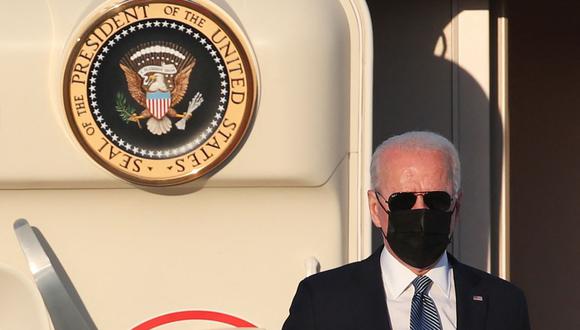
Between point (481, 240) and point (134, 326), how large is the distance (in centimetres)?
142

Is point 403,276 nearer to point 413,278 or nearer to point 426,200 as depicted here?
point 413,278

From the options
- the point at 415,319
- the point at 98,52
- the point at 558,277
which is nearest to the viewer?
the point at 415,319

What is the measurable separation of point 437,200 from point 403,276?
0.60ft

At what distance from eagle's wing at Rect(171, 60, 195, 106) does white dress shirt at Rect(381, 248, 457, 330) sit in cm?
78

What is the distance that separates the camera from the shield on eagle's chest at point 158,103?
3090mm

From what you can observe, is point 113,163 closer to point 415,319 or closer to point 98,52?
point 98,52

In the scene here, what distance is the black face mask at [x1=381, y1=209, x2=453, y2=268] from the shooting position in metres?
2.58

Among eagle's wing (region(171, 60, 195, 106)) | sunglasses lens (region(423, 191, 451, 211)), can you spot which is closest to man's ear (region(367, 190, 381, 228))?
sunglasses lens (region(423, 191, 451, 211))

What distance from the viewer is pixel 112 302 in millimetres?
3129

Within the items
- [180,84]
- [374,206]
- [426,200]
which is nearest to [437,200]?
[426,200]

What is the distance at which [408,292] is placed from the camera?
2.60 meters

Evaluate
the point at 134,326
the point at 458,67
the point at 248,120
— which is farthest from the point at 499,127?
the point at 134,326

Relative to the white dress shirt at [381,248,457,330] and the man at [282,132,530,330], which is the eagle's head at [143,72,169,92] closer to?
the man at [282,132,530,330]

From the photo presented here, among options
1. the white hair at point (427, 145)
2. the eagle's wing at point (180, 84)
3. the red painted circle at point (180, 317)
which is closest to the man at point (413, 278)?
the white hair at point (427, 145)
